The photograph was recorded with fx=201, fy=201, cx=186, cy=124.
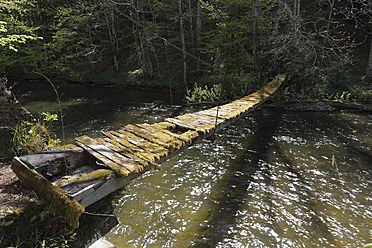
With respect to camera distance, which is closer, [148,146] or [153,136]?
[148,146]

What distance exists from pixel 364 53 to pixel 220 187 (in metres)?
17.8

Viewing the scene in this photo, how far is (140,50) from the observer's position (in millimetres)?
16812

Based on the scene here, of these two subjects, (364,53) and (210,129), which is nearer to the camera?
(210,129)

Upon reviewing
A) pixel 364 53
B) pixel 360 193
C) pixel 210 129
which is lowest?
pixel 360 193

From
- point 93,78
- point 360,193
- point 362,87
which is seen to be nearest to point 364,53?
point 362,87

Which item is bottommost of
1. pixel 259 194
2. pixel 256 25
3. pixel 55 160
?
pixel 259 194

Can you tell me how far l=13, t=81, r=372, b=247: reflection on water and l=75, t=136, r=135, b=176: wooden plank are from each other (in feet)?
4.85

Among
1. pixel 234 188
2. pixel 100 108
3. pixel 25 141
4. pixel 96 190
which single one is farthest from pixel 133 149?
pixel 100 108

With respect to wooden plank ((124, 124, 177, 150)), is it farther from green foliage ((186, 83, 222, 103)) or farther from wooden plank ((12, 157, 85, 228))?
green foliage ((186, 83, 222, 103))

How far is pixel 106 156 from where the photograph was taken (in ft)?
9.40

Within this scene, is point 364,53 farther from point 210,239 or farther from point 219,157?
point 210,239

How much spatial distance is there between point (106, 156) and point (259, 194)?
10.9 ft

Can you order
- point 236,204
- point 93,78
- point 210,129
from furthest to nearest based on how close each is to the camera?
point 93,78, point 210,129, point 236,204

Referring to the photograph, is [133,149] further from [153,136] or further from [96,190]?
[96,190]
